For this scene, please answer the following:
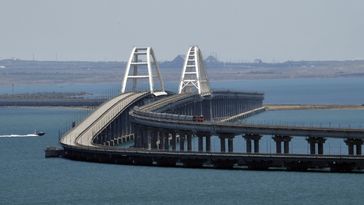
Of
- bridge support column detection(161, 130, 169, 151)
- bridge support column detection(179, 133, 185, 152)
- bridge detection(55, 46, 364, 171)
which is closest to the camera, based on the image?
bridge detection(55, 46, 364, 171)

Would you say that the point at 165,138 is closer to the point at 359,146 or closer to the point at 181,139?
the point at 181,139

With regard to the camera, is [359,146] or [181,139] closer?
[359,146]

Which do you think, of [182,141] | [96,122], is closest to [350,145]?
[182,141]

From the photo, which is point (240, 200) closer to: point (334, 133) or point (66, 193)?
point (66, 193)

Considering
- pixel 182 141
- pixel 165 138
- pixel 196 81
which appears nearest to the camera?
pixel 182 141

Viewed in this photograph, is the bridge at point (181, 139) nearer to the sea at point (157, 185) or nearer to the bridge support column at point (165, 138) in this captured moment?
the bridge support column at point (165, 138)

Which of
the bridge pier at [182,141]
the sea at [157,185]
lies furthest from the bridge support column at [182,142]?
the sea at [157,185]

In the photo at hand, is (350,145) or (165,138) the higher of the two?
(350,145)

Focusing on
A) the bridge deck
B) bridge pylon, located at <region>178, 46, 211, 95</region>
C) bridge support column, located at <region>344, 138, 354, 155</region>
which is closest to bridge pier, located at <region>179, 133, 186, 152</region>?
the bridge deck

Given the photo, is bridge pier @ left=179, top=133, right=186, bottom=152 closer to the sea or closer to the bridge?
the bridge
